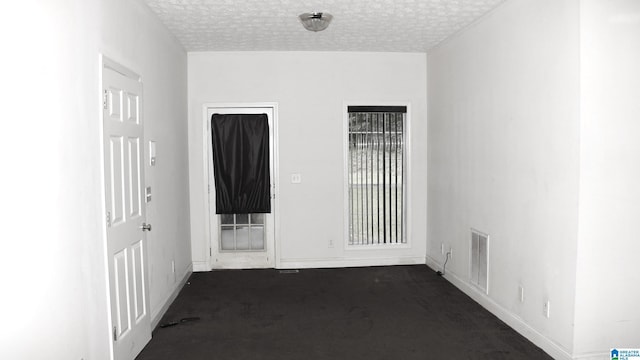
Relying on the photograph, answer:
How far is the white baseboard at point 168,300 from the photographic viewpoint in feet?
13.4

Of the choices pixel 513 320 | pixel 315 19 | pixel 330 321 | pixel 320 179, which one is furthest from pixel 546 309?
pixel 320 179

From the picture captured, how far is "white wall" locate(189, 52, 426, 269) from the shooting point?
595cm

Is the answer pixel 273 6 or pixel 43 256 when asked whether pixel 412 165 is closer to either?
pixel 273 6

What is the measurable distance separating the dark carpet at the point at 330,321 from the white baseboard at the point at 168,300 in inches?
2.3

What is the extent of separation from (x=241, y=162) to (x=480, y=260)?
3078 millimetres

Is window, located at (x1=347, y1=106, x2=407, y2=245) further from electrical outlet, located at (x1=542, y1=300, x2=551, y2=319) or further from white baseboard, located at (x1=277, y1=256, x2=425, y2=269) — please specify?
electrical outlet, located at (x1=542, y1=300, x2=551, y2=319)

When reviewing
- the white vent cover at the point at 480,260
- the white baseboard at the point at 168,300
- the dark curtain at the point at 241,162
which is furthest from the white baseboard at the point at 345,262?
the white vent cover at the point at 480,260

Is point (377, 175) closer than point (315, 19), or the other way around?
point (315, 19)

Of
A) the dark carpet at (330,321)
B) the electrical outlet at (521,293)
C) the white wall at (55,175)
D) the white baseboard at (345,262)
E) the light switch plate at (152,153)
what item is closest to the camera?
the white wall at (55,175)

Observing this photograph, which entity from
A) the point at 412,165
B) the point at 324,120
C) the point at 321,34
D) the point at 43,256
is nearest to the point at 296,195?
the point at 324,120

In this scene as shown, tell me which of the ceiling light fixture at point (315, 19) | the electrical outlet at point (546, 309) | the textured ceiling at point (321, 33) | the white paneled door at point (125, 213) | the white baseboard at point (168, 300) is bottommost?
the white baseboard at point (168, 300)

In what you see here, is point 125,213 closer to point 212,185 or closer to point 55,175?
point 55,175

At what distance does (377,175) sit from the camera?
20.4 feet

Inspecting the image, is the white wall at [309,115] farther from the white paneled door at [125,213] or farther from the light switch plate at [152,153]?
the white paneled door at [125,213]
